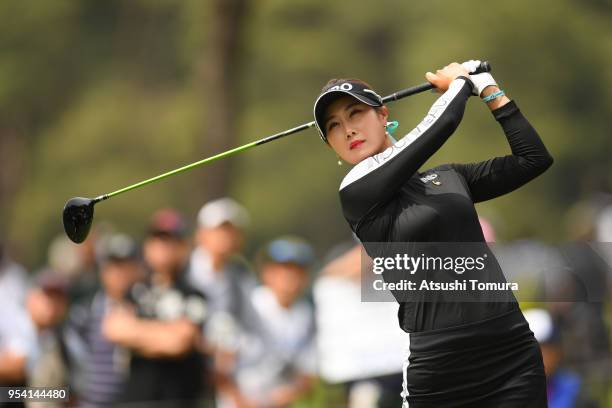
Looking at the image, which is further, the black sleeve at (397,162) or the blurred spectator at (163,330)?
the blurred spectator at (163,330)

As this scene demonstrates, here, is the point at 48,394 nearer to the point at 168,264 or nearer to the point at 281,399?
the point at 168,264

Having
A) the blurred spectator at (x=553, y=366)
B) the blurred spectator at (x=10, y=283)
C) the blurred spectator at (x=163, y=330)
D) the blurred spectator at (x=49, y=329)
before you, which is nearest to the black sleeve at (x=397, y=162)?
the blurred spectator at (x=553, y=366)

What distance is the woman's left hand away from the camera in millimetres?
4285

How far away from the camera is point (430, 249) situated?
4.01 m

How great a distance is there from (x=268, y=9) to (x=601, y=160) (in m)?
7.78

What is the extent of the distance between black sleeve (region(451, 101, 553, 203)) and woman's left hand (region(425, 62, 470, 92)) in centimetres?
21

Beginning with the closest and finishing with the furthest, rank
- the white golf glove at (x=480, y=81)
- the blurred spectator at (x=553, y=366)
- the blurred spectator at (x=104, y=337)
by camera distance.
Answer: the white golf glove at (x=480, y=81) → the blurred spectator at (x=553, y=366) → the blurred spectator at (x=104, y=337)

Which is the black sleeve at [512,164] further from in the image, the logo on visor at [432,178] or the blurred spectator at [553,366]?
the blurred spectator at [553,366]

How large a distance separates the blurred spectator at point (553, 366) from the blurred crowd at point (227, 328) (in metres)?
0.03

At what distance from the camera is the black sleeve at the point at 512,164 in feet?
13.9

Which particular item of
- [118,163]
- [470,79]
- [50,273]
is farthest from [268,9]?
[470,79]

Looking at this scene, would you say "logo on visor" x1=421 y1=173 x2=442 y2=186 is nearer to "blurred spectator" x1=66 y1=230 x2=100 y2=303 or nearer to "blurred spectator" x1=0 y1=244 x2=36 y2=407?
"blurred spectator" x1=0 y1=244 x2=36 y2=407

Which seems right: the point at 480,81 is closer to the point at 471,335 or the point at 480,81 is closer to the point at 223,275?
the point at 471,335

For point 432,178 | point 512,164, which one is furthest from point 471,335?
point 512,164
